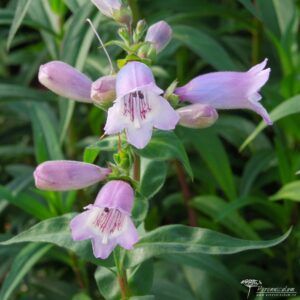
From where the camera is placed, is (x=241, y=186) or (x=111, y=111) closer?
(x=111, y=111)

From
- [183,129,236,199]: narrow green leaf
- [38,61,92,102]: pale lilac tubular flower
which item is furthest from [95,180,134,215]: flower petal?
[183,129,236,199]: narrow green leaf

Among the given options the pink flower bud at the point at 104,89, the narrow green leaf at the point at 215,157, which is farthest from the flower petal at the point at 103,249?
the narrow green leaf at the point at 215,157

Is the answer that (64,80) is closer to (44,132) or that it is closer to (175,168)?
(44,132)

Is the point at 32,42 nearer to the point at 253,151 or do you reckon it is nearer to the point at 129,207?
the point at 253,151

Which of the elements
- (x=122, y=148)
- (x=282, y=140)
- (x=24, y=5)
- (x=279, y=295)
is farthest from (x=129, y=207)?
(x=282, y=140)

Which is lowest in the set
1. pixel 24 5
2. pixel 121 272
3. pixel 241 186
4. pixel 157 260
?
pixel 157 260

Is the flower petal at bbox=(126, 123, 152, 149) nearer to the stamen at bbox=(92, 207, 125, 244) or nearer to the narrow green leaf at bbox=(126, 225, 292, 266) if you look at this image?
the stamen at bbox=(92, 207, 125, 244)

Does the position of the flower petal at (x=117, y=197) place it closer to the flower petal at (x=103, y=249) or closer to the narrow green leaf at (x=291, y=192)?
the flower petal at (x=103, y=249)
